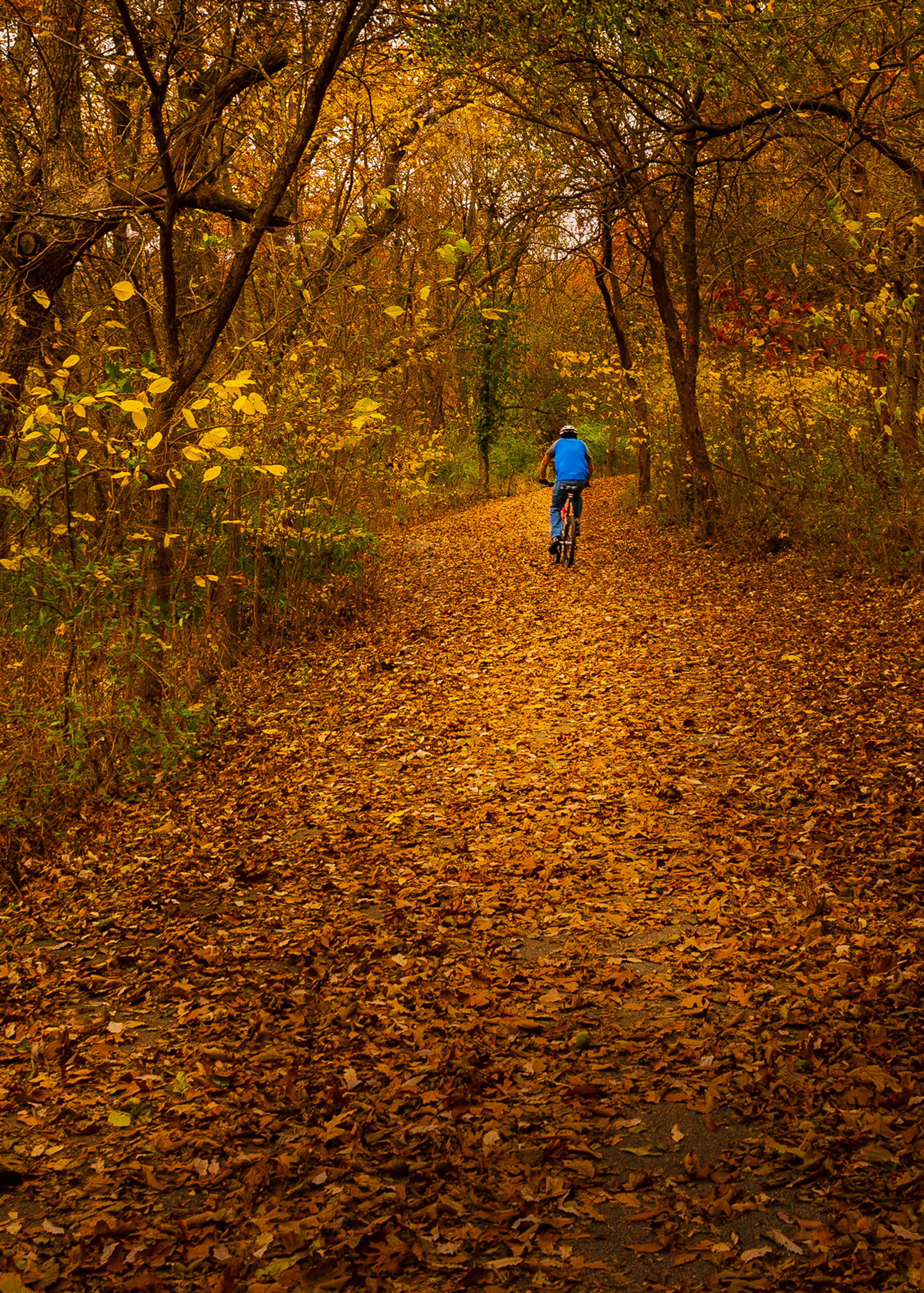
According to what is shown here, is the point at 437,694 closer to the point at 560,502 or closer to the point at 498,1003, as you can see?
the point at 498,1003

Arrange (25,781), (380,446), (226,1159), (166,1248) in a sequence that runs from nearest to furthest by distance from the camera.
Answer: (166,1248), (226,1159), (25,781), (380,446)

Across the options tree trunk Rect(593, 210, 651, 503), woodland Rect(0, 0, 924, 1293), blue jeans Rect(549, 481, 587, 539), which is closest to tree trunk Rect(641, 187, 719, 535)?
woodland Rect(0, 0, 924, 1293)

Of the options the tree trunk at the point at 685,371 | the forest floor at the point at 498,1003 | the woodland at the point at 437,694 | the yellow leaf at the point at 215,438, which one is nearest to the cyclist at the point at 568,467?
the woodland at the point at 437,694

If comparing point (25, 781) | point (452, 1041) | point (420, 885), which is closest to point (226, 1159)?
point (452, 1041)

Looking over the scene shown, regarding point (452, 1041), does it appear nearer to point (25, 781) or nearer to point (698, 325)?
point (25, 781)

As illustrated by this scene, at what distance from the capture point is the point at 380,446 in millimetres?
13797

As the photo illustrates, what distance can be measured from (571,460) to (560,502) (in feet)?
1.99

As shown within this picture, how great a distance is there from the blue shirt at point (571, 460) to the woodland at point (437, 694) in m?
1.53

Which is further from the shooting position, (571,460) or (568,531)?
(568,531)

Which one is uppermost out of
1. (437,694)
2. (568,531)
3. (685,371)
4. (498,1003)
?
(685,371)

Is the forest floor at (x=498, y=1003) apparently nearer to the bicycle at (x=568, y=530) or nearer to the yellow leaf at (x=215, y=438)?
the yellow leaf at (x=215, y=438)

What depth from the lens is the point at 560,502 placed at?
1516 cm

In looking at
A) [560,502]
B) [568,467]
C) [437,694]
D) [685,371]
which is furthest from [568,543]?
[437,694]

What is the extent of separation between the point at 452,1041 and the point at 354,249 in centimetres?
1036
